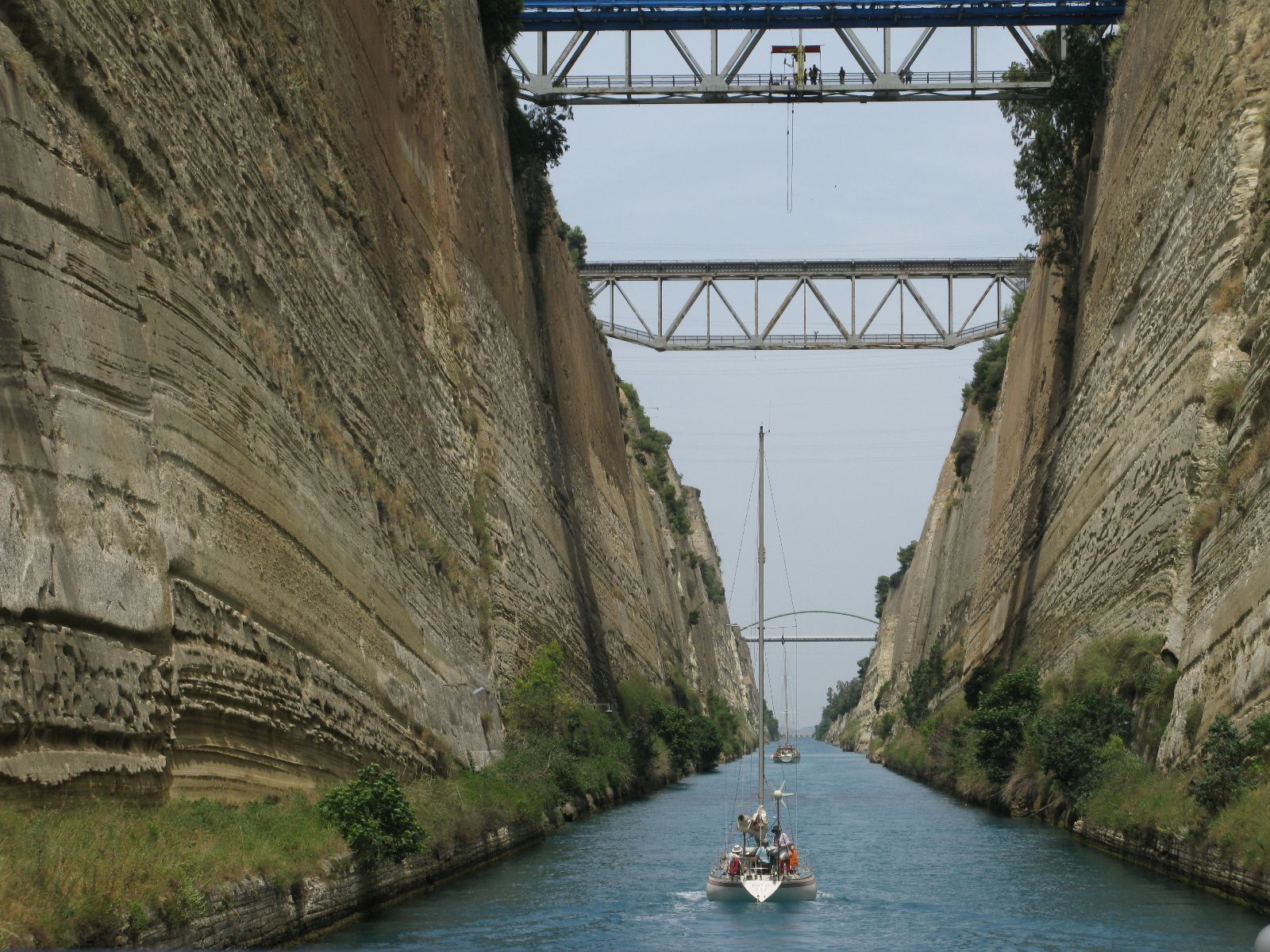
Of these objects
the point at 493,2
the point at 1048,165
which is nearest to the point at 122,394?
the point at 493,2

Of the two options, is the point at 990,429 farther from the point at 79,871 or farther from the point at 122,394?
the point at 79,871

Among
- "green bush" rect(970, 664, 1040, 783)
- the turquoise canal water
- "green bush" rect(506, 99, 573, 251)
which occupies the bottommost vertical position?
the turquoise canal water

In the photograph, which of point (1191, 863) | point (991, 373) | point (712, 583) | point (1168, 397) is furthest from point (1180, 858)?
point (712, 583)

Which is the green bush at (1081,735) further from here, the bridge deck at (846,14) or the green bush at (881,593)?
the green bush at (881,593)

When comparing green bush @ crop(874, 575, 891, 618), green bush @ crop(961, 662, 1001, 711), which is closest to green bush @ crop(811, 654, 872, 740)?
green bush @ crop(874, 575, 891, 618)

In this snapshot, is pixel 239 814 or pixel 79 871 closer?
pixel 79 871

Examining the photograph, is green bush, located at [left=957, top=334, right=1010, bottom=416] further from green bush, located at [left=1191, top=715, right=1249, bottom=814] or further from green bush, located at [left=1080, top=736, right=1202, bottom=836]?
green bush, located at [left=1191, top=715, right=1249, bottom=814]

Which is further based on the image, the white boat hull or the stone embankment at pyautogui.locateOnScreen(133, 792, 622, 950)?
the white boat hull
